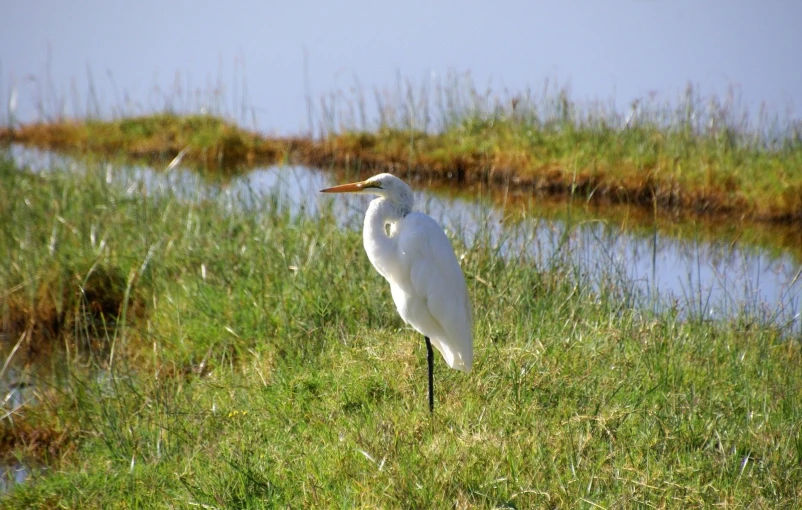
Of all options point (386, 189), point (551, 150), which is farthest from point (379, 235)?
point (551, 150)

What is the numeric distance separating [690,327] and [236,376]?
253cm

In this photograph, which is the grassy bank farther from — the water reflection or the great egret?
the great egret

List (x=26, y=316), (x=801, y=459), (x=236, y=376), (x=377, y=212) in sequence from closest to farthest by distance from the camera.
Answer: (x=801, y=459), (x=377, y=212), (x=236, y=376), (x=26, y=316)

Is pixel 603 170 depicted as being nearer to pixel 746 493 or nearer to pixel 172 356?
pixel 172 356

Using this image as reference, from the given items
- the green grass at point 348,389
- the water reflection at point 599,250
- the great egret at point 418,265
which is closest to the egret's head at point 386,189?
the great egret at point 418,265

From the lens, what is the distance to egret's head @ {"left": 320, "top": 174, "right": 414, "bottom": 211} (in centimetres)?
340

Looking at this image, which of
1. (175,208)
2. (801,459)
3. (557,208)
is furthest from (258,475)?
(557,208)

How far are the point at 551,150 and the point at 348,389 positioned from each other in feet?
22.7

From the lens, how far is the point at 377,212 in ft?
11.2

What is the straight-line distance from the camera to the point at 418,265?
3.43 m

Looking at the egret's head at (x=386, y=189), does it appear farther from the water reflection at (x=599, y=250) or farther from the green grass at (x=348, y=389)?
the water reflection at (x=599, y=250)

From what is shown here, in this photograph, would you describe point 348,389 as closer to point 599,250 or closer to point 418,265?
point 418,265

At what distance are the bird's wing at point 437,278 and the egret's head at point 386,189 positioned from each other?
0.08m

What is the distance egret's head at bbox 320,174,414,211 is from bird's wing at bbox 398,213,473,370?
8 cm
